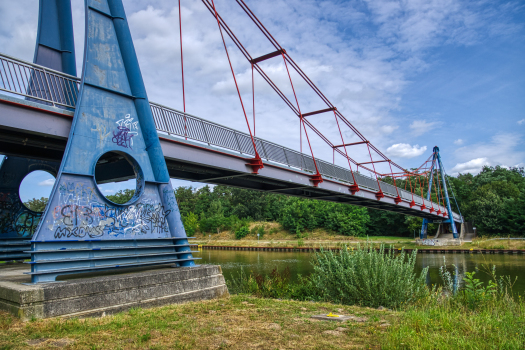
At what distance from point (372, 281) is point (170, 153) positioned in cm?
731

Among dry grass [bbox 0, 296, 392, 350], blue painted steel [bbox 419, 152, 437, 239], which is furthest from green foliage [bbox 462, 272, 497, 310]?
blue painted steel [bbox 419, 152, 437, 239]

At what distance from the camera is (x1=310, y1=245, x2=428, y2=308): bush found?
8734 mm

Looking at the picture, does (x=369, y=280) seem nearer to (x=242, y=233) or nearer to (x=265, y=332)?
(x=265, y=332)

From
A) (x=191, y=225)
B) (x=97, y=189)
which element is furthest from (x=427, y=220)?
(x=97, y=189)

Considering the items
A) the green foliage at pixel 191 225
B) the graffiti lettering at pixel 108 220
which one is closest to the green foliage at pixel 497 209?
the green foliage at pixel 191 225

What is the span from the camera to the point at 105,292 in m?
7.13

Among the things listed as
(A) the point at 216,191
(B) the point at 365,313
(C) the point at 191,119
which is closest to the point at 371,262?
(B) the point at 365,313

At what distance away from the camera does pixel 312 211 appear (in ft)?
224

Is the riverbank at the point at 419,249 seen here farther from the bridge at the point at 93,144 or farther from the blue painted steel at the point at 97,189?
the blue painted steel at the point at 97,189

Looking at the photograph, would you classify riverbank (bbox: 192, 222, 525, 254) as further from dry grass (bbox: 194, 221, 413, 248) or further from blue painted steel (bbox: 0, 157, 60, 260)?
blue painted steel (bbox: 0, 157, 60, 260)

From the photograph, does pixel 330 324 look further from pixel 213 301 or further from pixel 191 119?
pixel 191 119

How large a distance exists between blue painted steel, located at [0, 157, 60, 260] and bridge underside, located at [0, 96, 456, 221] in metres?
1.26

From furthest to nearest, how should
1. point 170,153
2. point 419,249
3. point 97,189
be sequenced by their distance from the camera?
point 419,249, point 170,153, point 97,189

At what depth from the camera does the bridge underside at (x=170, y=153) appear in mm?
8133
